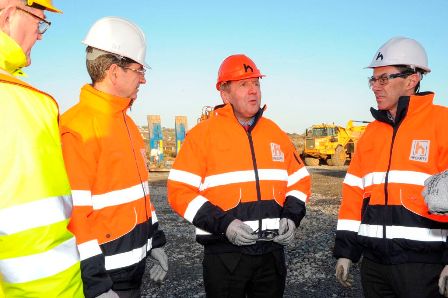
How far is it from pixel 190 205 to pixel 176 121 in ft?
72.0

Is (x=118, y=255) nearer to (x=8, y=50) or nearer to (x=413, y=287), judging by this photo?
(x=8, y=50)

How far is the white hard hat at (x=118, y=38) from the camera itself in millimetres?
2439

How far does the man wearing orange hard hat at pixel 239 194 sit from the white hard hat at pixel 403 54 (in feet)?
3.56

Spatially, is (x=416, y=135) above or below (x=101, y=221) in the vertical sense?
above

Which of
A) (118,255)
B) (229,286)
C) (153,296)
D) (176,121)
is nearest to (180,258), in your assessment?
(153,296)

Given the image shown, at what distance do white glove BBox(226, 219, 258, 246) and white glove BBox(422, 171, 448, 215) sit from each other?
4.31 feet

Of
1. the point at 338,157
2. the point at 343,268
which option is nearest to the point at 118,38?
the point at 343,268

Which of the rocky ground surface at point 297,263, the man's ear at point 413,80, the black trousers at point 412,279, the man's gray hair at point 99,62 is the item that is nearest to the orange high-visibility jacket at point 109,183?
the man's gray hair at point 99,62

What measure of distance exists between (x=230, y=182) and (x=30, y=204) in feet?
6.42

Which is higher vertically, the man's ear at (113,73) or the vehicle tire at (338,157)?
the man's ear at (113,73)

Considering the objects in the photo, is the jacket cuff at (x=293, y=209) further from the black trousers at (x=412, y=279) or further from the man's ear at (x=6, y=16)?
the man's ear at (x=6, y=16)

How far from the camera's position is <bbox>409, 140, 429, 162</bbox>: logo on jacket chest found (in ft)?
8.93

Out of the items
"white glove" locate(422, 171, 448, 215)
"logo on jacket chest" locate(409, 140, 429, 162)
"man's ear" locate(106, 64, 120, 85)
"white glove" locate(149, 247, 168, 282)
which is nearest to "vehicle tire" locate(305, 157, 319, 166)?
"logo on jacket chest" locate(409, 140, 429, 162)

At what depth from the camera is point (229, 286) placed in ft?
9.77
